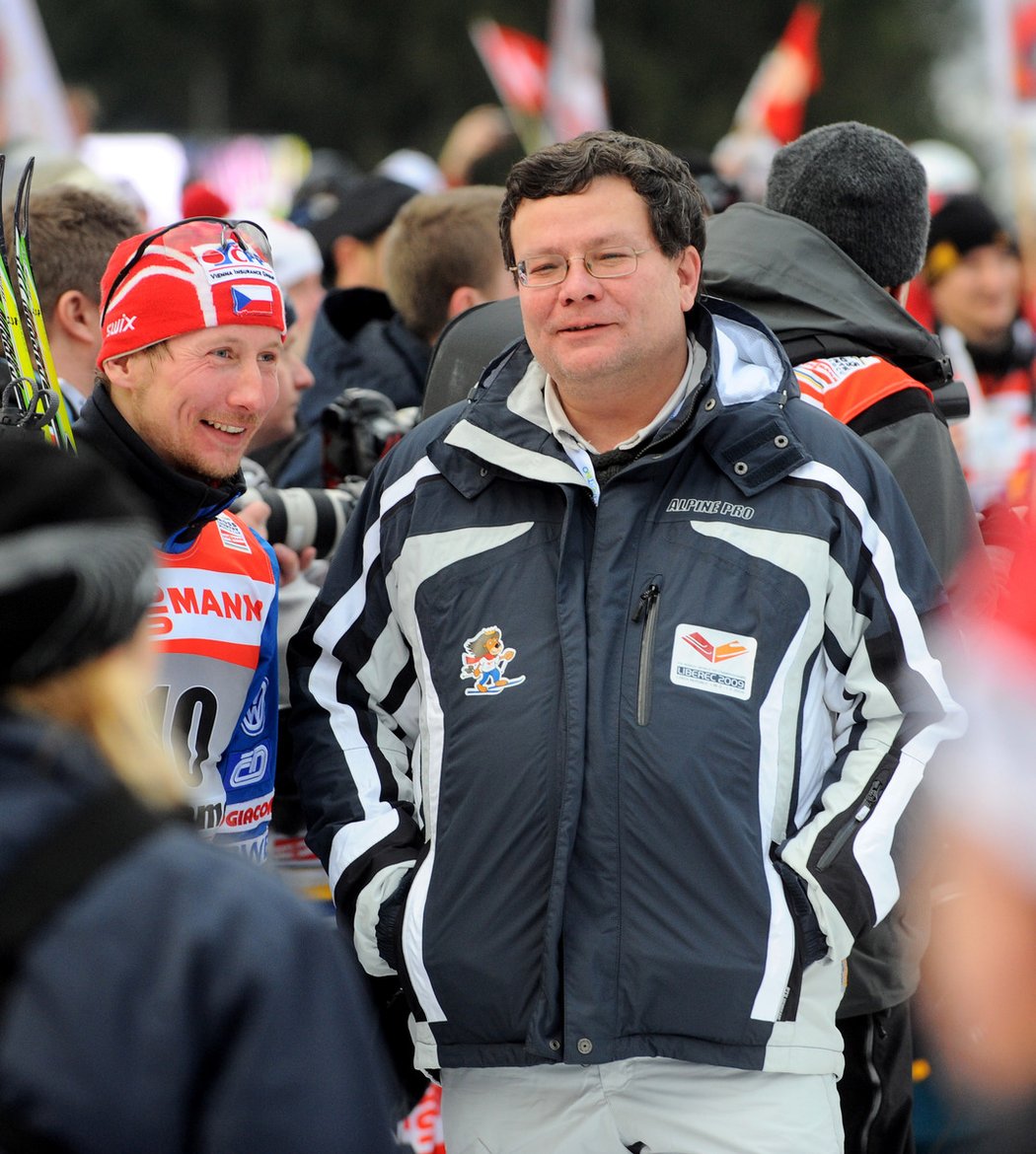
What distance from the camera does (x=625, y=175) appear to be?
10.4ft

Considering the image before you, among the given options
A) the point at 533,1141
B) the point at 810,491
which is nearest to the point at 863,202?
the point at 810,491

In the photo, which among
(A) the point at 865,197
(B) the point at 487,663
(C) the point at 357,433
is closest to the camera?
(B) the point at 487,663

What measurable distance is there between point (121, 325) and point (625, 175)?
0.96m

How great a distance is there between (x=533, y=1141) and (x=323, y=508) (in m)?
1.48

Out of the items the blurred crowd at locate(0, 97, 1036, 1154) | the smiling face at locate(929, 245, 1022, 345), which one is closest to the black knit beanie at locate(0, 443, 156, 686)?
the blurred crowd at locate(0, 97, 1036, 1154)

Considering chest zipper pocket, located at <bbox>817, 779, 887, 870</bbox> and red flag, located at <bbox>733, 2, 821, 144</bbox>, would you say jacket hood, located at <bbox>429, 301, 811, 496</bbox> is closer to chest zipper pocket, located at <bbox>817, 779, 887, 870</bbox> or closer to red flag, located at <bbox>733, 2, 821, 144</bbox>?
chest zipper pocket, located at <bbox>817, 779, 887, 870</bbox>

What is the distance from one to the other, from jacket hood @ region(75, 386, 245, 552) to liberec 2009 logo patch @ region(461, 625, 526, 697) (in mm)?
555

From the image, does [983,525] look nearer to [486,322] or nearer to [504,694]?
[486,322]

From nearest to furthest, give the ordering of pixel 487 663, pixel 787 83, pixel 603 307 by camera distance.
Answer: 1. pixel 487 663
2. pixel 603 307
3. pixel 787 83

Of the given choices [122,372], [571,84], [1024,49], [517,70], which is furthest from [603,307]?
[517,70]

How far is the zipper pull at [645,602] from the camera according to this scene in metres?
2.93

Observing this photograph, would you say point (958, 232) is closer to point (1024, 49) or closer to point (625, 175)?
point (1024, 49)

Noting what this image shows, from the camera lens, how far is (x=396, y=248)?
16.7ft

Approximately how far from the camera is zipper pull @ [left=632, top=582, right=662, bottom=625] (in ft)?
9.61
